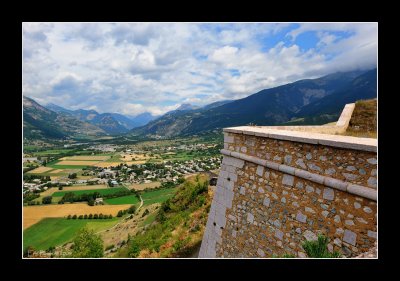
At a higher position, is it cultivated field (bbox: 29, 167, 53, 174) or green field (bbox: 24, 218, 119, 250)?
cultivated field (bbox: 29, 167, 53, 174)

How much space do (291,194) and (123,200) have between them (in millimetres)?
49966

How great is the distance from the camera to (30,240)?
33500mm

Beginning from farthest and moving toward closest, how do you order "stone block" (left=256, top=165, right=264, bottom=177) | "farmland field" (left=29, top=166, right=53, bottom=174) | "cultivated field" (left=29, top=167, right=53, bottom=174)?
"farmland field" (left=29, top=166, right=53, bottom=174), "cultivated field" (left=29, top=167, right=53, bottom=174), "stone block" (left=256, top=165, right=264, bottom=177)

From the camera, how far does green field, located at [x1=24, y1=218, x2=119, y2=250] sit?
33406 mm

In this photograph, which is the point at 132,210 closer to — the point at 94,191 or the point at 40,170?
the point at 94,191

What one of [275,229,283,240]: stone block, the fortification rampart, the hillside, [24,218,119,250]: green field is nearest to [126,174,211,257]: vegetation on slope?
the hillside

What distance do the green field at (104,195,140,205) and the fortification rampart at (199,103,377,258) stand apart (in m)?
44.3

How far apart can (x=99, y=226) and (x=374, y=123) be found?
36766mm

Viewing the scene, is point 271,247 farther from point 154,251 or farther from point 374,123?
point 374,123

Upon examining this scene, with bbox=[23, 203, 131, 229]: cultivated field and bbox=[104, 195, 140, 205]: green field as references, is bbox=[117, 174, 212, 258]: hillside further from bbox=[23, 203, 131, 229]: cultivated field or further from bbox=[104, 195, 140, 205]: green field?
bbox=[104, 195, 140, 205]: green field

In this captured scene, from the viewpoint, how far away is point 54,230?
37.7m

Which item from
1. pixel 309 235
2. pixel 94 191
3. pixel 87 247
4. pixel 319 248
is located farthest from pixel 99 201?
pixel 319 248

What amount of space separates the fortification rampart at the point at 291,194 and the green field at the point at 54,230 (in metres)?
30.7

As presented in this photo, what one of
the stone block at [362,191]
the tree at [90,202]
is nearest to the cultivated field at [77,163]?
the tree at [90,202]
